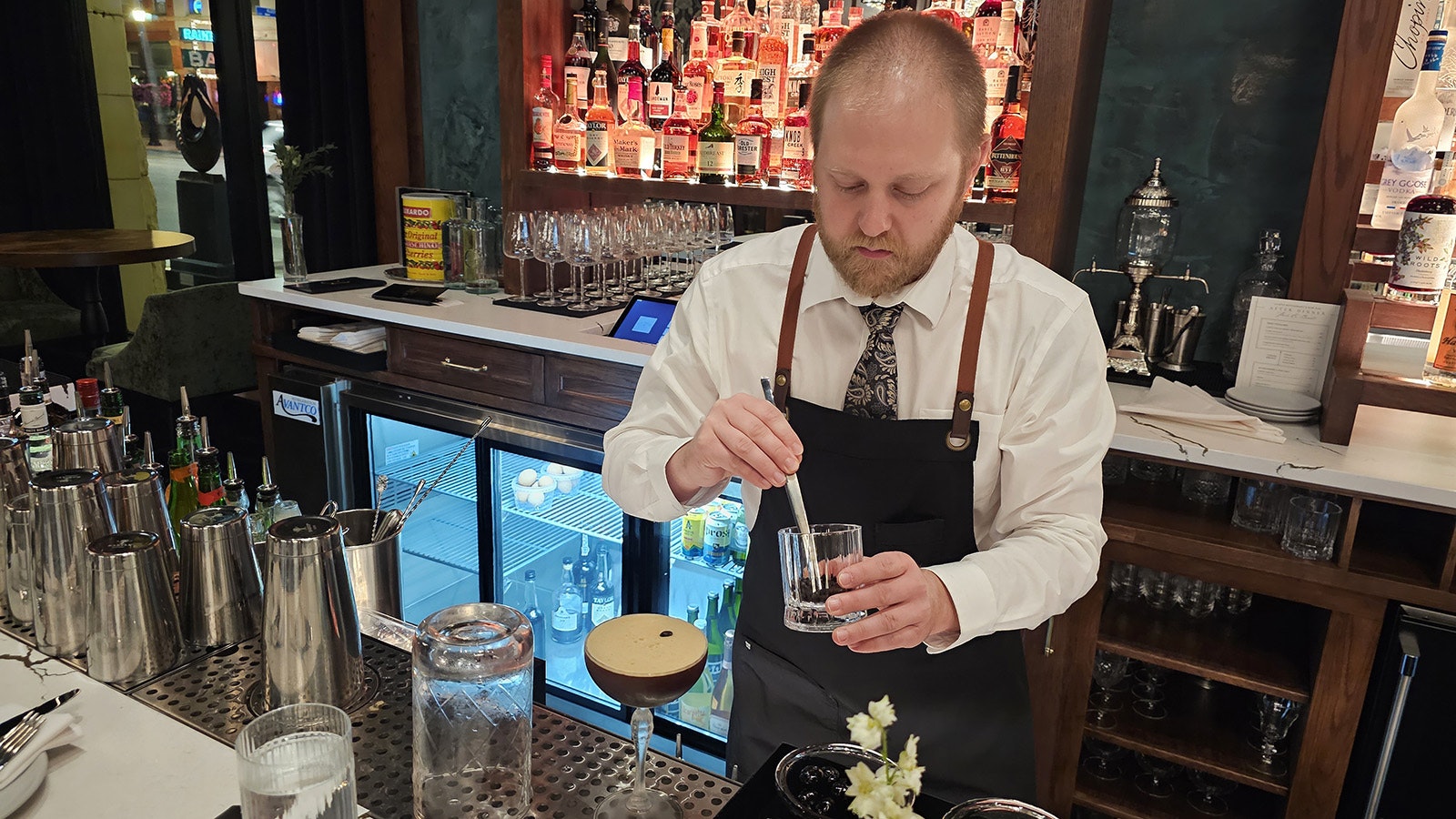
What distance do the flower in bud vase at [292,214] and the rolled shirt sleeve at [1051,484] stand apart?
Answer: 2660mm

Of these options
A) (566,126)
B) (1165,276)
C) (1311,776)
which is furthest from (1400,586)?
(566,126)

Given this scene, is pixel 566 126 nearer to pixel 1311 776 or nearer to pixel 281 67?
pixel 281 67

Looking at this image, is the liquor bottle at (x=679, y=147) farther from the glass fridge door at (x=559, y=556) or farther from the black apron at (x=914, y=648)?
the black apron at (x=914, y=648)

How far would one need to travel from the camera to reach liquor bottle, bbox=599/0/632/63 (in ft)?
9.46

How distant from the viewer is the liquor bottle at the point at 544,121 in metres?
2.98

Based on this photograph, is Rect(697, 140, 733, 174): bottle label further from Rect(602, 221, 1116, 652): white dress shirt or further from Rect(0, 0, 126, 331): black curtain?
Rect(0, 0, 126, 331): black curtain

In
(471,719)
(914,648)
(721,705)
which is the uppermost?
(471,719)

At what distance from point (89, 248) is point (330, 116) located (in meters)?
1.41

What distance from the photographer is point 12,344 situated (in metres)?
4.88

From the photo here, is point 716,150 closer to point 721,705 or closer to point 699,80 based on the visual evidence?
point 699,80

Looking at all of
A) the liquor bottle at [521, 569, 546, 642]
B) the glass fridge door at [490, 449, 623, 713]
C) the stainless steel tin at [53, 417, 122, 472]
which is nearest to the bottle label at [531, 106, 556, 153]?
the glass fridge door at [490, 449, 623, 713]

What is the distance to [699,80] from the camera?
276 centimetres

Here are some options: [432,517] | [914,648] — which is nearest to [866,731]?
[914,648]

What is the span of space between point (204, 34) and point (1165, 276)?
17.6ft
